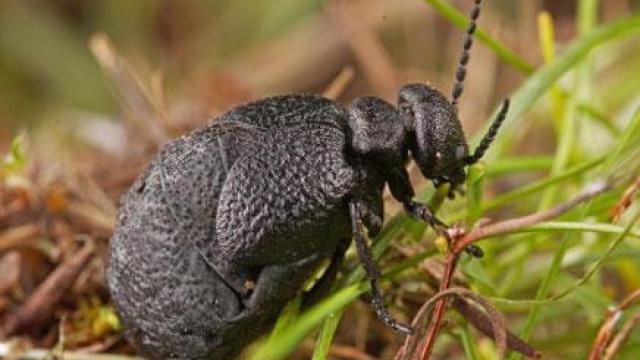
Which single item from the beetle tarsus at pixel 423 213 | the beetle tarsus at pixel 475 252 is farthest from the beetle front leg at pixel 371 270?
the beetle tarsus at pixel 475 252

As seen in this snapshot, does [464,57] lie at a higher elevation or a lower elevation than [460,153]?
higher

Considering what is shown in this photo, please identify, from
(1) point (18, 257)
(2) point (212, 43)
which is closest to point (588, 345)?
(1) point (18, 257)

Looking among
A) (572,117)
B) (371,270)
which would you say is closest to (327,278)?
(371,270)

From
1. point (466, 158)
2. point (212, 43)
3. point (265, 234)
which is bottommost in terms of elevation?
point (265, 234)

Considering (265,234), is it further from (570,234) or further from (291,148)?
(570,234)

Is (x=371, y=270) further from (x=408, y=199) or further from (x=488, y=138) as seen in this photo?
(x=488, y=138)

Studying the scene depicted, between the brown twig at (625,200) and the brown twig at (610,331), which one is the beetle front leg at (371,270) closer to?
the brown twig at (610,331)
